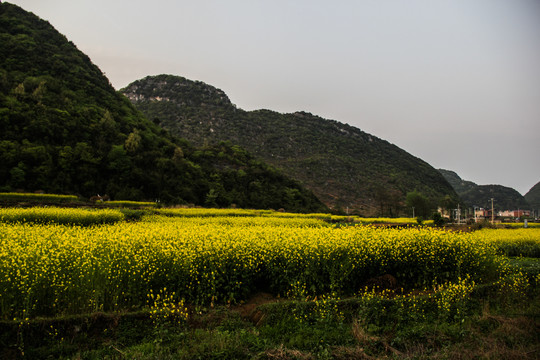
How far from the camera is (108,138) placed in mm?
40188

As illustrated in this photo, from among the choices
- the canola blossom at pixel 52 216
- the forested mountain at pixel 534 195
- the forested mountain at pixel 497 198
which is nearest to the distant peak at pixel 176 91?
the canola blossom at pixel 52 216

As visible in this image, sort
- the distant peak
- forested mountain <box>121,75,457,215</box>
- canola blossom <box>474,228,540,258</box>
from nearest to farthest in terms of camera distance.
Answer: canola blossom <box>474,228,540,258</box>
forested mountain <box>121,75,457,215</box>
the distant peak

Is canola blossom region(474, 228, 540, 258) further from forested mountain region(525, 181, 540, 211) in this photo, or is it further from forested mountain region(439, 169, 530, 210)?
forested mountain region(525, 181, 540, 211)

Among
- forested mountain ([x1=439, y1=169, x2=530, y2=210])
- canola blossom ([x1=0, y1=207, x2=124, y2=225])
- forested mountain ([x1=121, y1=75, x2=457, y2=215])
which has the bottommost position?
canola blossom ([x1=0, y1=207, x2=124, y2=225])

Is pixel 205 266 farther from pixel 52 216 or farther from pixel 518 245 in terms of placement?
pixel 518 245

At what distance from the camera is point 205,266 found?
636 centimetres

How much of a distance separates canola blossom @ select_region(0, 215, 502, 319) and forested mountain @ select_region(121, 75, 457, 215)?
56.3m

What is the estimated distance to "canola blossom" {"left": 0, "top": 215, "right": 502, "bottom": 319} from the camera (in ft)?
17.4

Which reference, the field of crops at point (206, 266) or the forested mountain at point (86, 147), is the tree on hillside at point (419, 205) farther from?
the field of crops at point (206, 266)

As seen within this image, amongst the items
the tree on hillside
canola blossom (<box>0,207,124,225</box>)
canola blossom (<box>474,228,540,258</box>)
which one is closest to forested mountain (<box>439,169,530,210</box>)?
the tree on hillside

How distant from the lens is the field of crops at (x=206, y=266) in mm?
5297

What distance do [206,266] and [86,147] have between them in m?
34.4

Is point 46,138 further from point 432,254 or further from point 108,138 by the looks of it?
point 432,254

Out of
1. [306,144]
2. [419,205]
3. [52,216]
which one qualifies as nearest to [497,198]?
[419,205]
